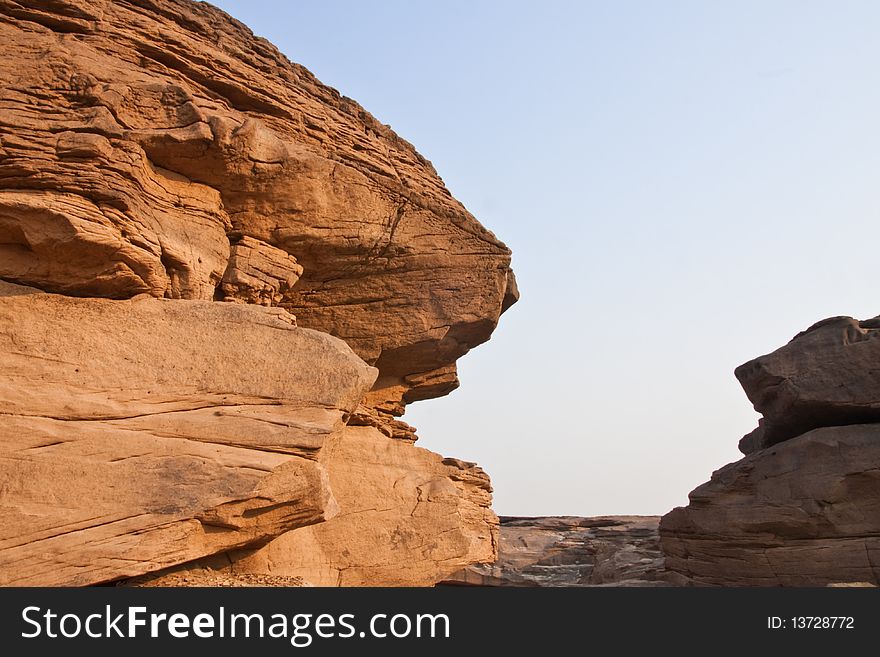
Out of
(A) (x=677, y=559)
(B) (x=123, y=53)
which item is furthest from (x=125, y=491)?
(A) (x=677, y=559)

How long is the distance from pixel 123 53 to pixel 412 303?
22.2 feet

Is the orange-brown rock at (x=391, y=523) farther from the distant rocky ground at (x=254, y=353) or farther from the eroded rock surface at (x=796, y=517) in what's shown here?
the eroded rock surface at (x=796, y=517)

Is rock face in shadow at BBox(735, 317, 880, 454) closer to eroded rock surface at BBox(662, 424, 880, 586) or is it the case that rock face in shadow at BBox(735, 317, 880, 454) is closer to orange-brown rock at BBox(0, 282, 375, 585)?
eroded rock surface at BBox(662, 424, 880, 586)

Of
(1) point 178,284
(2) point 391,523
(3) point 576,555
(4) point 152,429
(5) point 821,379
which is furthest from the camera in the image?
(3) point 576,555

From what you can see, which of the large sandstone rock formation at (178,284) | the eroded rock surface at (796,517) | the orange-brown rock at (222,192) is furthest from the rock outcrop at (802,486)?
the orange-brown rock at (222,192)

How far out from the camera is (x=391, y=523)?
15.4m

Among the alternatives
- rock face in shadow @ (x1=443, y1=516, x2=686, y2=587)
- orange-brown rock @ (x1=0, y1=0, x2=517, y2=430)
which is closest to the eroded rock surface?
rock face in shadow @ (x1=443, y1=516, x2=686, y2=587)

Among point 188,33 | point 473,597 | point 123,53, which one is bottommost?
point 473,597

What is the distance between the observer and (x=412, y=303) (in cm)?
1619

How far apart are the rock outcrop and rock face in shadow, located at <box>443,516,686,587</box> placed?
1424mm

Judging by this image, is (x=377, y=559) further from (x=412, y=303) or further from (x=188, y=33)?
(x=188, y=33)

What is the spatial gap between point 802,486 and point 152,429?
40.1 feet

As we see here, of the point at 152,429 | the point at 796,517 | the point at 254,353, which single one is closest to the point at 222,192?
the point at 254,353

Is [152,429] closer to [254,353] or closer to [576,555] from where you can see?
[254,353]
